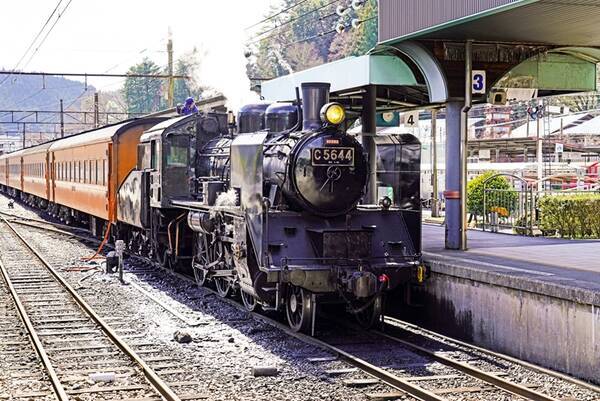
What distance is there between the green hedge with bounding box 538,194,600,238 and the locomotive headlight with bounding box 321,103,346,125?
7804 millimetres

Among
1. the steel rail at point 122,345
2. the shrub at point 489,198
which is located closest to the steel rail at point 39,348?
the steel rail at point 122,345

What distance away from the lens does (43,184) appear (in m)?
33.3

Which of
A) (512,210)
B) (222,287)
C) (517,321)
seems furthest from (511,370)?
(512,210)

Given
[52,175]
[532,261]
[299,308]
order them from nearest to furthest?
[299,308], [532,261], [52,175]

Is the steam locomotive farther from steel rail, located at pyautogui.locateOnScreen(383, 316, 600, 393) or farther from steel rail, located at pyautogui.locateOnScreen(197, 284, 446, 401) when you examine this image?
steel rail, located at pyautogui.locateOnScreen(383, 316, 600, 393)

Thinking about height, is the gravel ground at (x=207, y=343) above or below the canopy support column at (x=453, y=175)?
below

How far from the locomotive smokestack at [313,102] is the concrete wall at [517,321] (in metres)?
2.55

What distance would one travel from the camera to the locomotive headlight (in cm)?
1045

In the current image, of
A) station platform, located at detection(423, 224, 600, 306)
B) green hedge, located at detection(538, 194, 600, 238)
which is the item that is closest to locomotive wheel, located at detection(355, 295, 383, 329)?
station platform, located at detection(423, 224, 600, 306)

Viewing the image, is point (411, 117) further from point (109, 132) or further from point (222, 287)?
point (222, 287)

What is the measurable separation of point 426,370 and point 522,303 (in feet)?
4.72

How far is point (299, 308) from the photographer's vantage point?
10.6 m

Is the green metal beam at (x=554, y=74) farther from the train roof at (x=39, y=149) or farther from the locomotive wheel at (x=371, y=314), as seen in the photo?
the train roof at (x=39, y=149)

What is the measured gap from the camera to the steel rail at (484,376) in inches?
301
